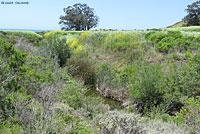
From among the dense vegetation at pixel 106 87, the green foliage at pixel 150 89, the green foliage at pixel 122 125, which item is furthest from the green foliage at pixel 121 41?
the green foliage at pixel 122 125

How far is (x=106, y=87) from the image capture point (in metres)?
9.93

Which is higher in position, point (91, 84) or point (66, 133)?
point (66, 133)

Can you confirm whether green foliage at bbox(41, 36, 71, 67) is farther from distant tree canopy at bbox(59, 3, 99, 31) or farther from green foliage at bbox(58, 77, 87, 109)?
distant tree canopy at bbox(59, 3, 99, 31)

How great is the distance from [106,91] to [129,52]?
4.47 metres

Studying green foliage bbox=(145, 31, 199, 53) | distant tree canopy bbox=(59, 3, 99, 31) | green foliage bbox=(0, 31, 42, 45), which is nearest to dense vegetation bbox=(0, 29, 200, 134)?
green foliage bbox=(145, 31, 199, 53)

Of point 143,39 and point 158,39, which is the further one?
point 143,39

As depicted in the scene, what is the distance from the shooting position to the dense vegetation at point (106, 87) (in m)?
3.65

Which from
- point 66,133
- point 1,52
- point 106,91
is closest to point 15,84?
point 1,52

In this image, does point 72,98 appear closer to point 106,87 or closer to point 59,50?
point 106,87

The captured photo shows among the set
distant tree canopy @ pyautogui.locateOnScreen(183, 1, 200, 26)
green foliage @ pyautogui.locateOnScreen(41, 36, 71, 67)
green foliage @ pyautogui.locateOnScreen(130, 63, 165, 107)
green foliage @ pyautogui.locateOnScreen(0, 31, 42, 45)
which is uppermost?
distant tree canopy @ pyautogui.locateOnScreen(183, 1, 200, 26)

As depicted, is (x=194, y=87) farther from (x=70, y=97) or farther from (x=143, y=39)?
(x=143, y=39)

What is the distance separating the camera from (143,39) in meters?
14.1

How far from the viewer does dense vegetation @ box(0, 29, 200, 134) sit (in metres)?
3.65

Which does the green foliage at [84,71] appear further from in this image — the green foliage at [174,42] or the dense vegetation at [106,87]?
the green foliage at [174,42]
